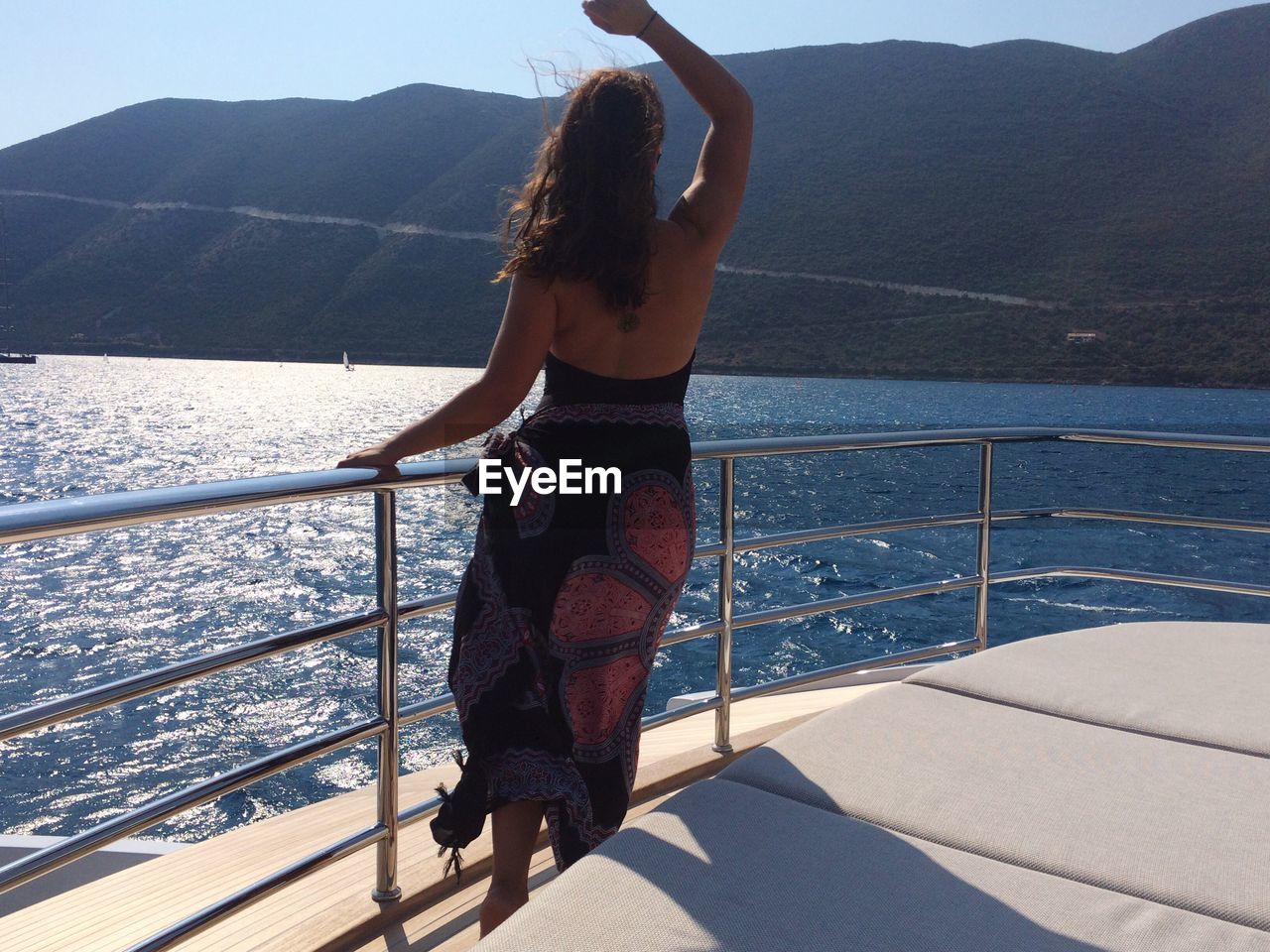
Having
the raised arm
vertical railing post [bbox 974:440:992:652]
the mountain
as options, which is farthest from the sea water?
the mountain

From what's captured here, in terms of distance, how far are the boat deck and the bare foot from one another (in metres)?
0.13

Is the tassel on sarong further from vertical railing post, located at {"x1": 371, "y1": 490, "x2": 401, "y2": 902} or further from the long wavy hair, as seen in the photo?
the long wavy hair

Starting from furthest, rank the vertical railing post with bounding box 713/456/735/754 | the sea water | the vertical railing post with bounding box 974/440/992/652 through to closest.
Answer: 1. the sea water
2. the vertical railing post with bounding box 974/440/992/652
3. the vertical railing post with bounding box 713/456/735/754

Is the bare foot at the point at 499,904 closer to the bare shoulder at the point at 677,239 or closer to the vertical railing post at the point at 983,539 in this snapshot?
the bare shoulder at the point at 677,239

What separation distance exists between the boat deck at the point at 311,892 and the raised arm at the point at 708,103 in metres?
1.04

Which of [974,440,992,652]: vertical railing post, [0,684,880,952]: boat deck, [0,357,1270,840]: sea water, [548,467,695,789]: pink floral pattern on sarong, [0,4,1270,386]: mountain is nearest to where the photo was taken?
[548,467,695,789]: pink floral pattern on sarong

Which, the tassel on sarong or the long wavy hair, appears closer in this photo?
the long wavy hair

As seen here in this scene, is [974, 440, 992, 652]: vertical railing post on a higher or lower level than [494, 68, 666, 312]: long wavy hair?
lower

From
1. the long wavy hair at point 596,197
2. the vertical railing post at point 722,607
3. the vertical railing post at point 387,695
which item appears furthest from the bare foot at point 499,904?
the vertical railing post at point 722,607

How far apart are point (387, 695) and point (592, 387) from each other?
63 centimetres

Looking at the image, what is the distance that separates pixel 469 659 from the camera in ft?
4.35

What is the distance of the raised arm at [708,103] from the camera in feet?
4.39

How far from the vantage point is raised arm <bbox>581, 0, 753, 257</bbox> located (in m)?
1.34

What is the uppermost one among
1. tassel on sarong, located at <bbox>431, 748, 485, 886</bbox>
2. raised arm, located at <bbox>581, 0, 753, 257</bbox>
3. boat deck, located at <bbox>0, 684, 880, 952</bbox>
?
raised arm, located at <bbox>581, 0, 753, 257</bbox>
